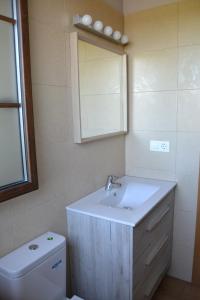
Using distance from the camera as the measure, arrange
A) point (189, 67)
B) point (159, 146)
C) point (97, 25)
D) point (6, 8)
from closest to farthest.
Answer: point (6, 8)
point (97, 25)
point (189, 67)
point (159, 146)

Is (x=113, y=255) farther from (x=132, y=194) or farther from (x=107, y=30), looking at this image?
(x=107, y=30)

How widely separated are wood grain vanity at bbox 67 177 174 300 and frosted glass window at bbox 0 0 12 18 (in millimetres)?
1153

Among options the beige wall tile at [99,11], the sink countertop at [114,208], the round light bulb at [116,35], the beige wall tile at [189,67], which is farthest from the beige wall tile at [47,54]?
the beige wall tile at [189,67]

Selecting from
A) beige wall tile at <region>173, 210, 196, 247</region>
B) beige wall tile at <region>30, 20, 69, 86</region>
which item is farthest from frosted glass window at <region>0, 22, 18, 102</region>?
beige wall tile at <region>173, 210, 196, 247</region>

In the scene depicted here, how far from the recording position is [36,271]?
1.19 m

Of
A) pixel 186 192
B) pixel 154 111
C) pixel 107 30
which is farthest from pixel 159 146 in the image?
pixel 107 30

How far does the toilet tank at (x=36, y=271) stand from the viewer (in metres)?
1.13

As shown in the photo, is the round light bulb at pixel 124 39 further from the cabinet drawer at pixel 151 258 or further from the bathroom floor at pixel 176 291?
the bathroom floor at pixel 176 291

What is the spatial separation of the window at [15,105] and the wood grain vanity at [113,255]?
0.49m

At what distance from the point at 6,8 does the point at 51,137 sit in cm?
68

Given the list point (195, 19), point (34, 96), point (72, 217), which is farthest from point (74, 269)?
point (195, 19)

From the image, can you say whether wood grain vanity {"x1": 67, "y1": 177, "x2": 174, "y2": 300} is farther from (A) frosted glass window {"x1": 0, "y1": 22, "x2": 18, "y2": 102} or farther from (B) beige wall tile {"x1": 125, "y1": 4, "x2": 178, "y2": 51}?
(B) beige wall tile {"x1": 125, "y1": 4, "x2": 178, "y2": 51}

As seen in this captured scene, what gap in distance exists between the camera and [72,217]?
1.61 m

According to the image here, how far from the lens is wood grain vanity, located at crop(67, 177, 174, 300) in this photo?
1445 millimetres
